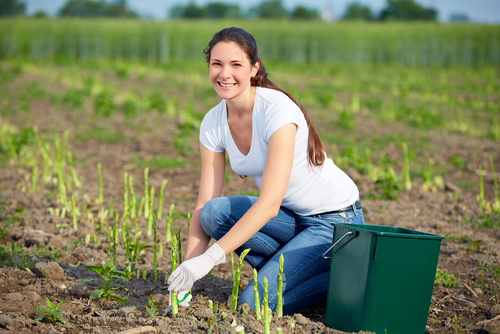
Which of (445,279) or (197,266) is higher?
(197,266)

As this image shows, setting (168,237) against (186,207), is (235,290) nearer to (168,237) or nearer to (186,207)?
(168,237)

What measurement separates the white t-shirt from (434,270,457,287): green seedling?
88 centimetres

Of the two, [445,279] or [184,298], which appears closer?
[184,298]

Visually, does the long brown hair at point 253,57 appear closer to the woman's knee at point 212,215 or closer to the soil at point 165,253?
the woman's knee at point 212,215

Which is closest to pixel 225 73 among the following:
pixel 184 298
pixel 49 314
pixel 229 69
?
pixel 229 69

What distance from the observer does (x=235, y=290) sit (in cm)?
250

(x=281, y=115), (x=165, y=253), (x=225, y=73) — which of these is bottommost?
(x=165, y=253)

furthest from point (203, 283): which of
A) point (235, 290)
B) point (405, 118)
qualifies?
point (405, 118)

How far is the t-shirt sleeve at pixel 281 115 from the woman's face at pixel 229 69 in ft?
0.72

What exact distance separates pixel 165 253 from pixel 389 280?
6.24 feet

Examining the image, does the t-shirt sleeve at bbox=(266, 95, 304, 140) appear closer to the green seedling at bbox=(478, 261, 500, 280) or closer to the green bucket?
the green bucket

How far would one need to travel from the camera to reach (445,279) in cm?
329

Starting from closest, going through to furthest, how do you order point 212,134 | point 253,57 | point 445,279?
point 253,57
point 212,134
point 445,279

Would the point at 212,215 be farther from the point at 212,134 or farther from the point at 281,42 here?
the point at 281,42
